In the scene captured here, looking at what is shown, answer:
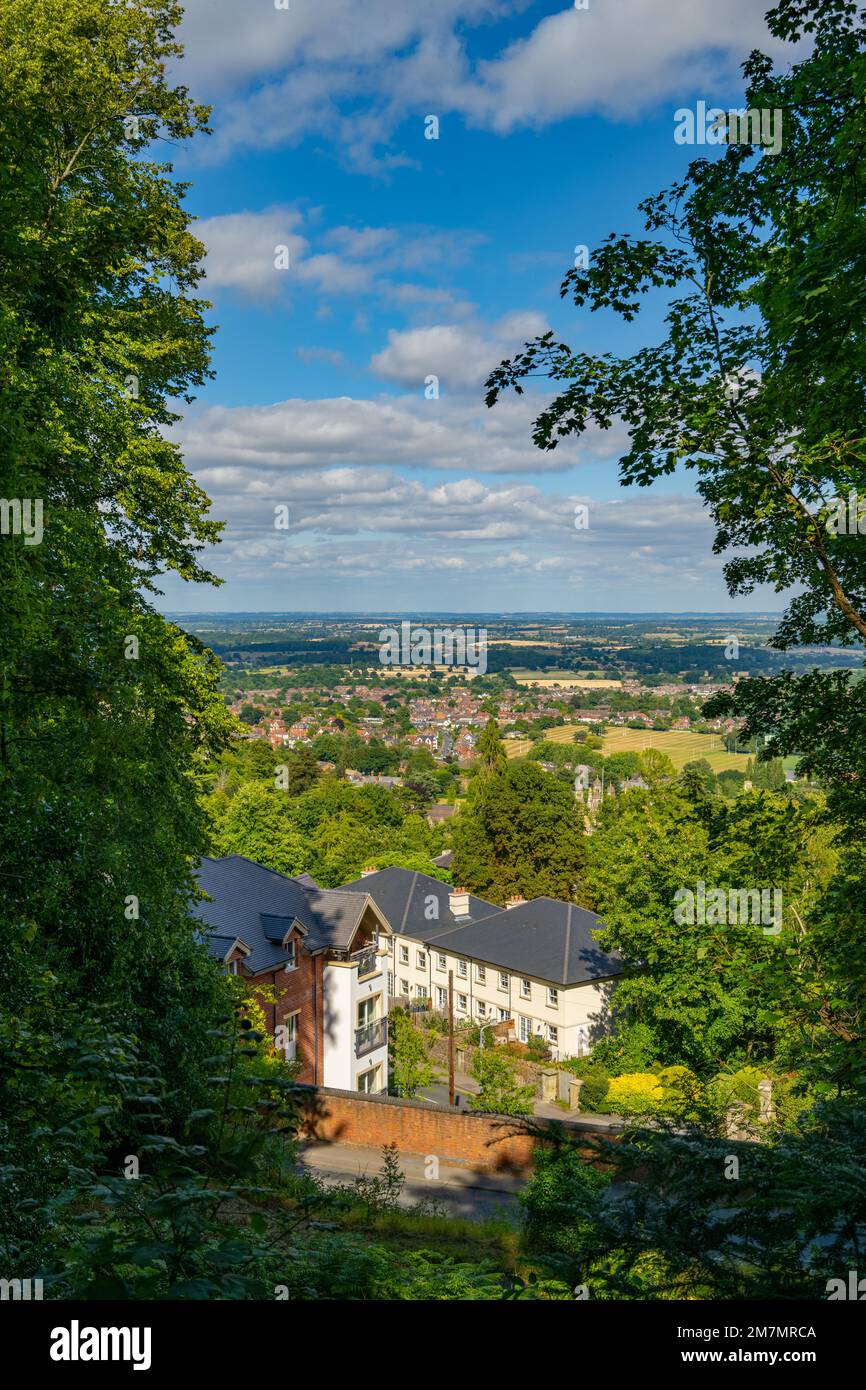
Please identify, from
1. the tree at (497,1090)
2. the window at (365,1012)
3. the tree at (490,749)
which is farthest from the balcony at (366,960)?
the tree at (490,749)

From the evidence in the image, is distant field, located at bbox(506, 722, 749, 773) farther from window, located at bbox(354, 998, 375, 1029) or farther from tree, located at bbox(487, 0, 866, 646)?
tree, located at bbox(487, 0, 866, 646)

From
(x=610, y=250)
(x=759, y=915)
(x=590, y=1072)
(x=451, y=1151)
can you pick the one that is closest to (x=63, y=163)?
(x=610, y=250)

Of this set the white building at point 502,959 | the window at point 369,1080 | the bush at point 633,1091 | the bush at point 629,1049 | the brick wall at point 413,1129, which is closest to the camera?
the brick wall at point 413,1129

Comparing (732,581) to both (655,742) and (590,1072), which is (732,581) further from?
(655,742)

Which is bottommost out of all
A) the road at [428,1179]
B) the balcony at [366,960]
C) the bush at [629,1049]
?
the bush at [629,1049]

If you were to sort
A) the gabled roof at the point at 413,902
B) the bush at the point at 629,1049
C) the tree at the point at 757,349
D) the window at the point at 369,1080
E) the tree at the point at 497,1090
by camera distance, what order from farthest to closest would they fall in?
the gabled roof at the point at 413,902, the window at the point at 369,1080, the bush at the point at 629,1049, the tree at the point at 497,1090, the tree at the point at 757,349

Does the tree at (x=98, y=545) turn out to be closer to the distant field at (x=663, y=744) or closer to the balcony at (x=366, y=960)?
the balcony at (x=366, y=960)
